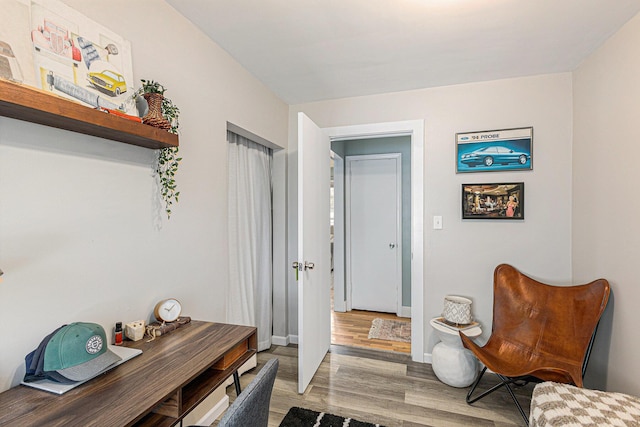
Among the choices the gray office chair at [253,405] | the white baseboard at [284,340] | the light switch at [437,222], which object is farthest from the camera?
the white baseboard at [284,340]

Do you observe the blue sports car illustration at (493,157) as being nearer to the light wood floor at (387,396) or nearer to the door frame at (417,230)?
the door frame at (417,230)

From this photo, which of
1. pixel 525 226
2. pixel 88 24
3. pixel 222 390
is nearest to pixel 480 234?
pixel 525 226

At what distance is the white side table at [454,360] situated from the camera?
7.65 ft

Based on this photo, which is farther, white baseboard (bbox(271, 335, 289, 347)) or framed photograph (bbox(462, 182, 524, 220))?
white baseboard (bbox(271, 335, 289, 347))

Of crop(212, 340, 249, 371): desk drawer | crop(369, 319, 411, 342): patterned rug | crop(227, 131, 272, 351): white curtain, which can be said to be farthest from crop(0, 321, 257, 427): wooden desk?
crop(369, 319, 411, 342): patterned rug

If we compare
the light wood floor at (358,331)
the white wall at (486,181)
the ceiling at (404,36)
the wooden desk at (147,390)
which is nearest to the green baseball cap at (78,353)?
the wooden desk at (147,390)

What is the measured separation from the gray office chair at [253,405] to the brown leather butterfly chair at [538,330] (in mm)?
1619

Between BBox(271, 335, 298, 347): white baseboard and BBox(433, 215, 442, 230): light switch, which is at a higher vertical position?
BBox(433, 215, 442, 230): light switch

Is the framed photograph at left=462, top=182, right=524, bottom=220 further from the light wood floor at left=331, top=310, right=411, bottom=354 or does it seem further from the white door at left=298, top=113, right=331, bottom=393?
the light wood floor at left=331, top=310, right=411, bottom=354

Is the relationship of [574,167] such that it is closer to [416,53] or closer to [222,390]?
[416,53]

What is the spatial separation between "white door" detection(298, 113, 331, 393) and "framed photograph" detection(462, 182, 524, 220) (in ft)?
3.94

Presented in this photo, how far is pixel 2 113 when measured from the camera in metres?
0.96

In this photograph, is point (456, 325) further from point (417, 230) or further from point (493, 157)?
point (493, 157)

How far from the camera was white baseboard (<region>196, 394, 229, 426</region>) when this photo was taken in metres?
1.90
